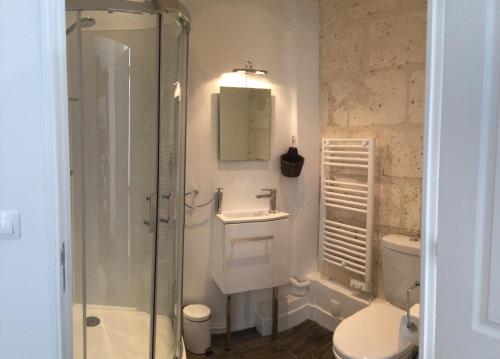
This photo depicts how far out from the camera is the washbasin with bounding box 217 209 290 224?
2689 millimetres

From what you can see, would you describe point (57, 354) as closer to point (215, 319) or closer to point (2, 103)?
point (2, 103)

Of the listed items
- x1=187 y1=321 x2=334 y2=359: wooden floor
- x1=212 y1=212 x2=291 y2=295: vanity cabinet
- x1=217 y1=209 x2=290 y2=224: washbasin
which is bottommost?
x1=187 y1=321 x2=334 y2=359: wooden floor

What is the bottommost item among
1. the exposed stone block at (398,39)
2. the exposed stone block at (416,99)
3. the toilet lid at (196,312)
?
the toilet lid at (196,312)

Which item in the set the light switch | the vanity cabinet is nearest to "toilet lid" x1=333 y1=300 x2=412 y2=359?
the vanity cabinet

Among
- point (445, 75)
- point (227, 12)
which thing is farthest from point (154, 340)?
point (227, 12)

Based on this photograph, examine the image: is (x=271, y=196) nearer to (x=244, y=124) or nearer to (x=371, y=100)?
(x=244, y=124)

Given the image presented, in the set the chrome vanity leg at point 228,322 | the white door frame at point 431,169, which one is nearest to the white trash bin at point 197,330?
the chrome vanity leg at point 228,322

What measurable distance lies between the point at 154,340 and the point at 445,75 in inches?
82.4

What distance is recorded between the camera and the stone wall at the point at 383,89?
8.17 ft

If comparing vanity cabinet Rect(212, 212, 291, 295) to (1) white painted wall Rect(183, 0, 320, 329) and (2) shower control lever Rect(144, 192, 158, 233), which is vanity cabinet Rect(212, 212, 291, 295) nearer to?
(1) white painted wall Rect(183, 0, 320, 329)

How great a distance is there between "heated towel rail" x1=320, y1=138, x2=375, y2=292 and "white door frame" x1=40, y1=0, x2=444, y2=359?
163cm

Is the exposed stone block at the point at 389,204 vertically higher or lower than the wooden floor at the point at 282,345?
higher

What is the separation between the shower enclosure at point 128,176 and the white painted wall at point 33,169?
1211 mm

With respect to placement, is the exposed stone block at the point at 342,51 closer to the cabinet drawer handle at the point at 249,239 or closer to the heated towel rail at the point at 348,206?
the heated towel rail at the point at 348,206
